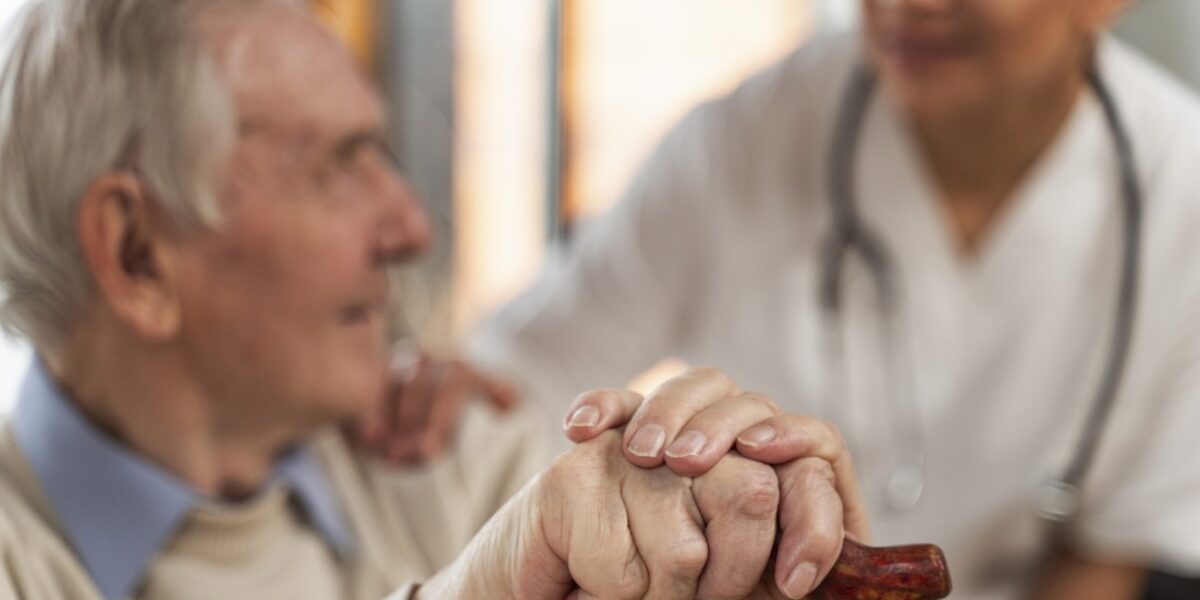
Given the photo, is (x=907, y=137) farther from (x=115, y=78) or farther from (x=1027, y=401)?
(x=115, y=78)

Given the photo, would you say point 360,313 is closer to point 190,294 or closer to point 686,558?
point 190,294

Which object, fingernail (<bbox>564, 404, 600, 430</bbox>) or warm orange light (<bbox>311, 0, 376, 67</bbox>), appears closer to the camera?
fingernail (<bbox>564, 404, 600, 430</bbox>)

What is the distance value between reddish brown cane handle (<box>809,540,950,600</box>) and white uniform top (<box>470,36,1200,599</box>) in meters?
0.81

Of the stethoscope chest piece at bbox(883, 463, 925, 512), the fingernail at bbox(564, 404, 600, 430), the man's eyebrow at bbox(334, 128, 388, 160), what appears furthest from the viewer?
the stethoscope chest piece at bbox(883, 463, 925, 512)

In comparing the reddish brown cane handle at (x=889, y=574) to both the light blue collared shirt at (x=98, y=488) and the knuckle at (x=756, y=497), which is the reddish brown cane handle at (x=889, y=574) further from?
the light blue collared shirt at (x=98, y=488)

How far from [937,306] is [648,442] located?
91 centimetres

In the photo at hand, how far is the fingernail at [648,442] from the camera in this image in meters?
0.71

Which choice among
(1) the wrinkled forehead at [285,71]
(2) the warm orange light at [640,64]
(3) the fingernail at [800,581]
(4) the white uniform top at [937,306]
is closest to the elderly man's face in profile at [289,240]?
(1) the wrinkled forehead at [285,71]

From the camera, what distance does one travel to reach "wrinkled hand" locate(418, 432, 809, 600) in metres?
0.71

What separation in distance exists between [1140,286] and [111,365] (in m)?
0.98

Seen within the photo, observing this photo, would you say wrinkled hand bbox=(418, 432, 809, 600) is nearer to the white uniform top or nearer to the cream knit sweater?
the cream knit sweater

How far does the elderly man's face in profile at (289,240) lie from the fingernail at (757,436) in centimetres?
50

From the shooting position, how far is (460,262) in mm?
3701

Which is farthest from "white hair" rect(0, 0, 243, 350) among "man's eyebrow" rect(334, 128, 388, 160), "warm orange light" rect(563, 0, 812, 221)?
"warm orange light" rect(563, 0, 812, 221)
